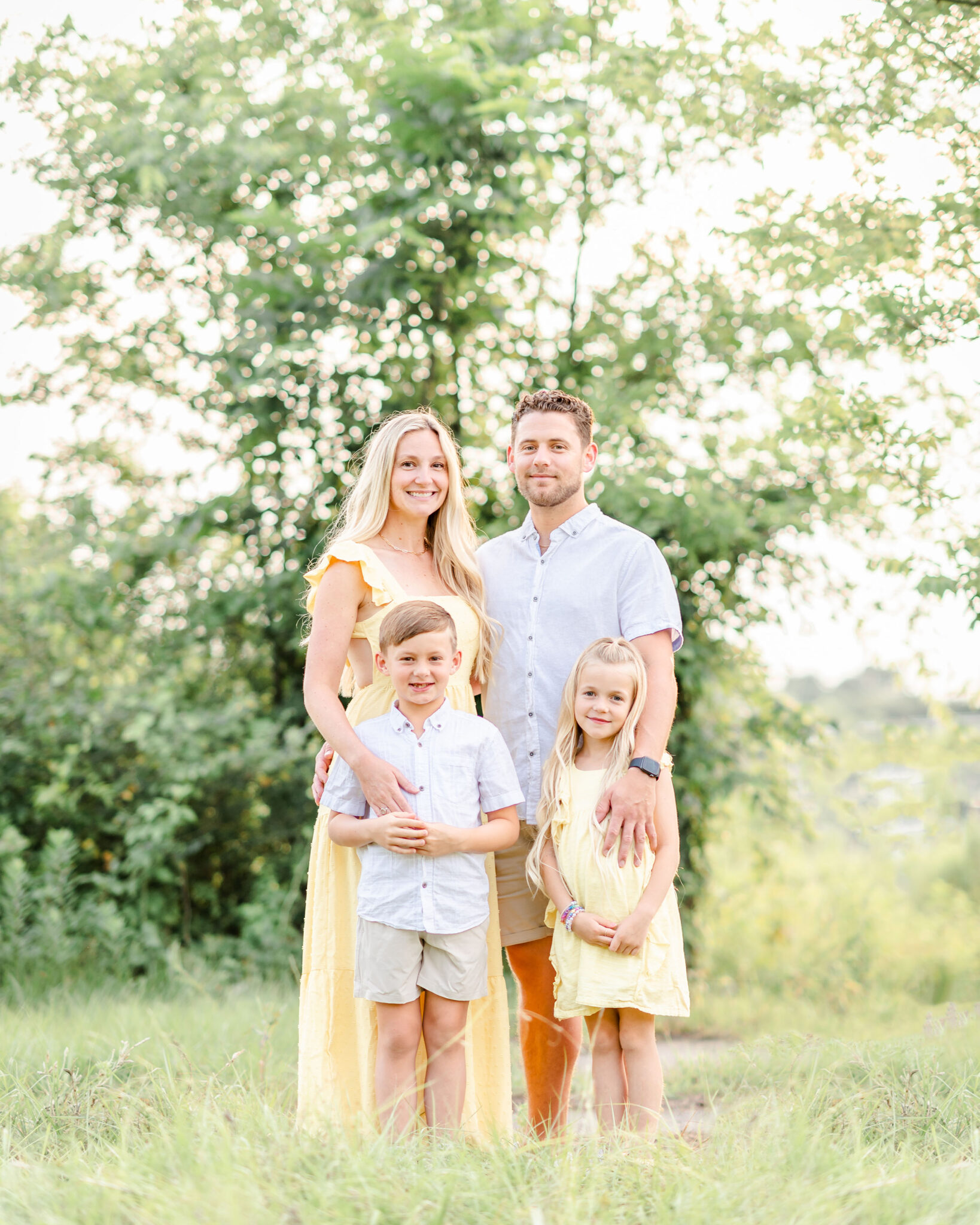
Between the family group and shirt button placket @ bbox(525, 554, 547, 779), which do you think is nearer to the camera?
the family group

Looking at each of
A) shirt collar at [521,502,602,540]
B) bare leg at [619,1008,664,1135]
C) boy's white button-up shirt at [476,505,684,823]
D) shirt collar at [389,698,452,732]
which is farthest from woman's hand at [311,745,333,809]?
bare leg at [619,1008,664,1135]

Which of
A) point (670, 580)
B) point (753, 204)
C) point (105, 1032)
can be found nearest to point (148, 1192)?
point (670, 580)

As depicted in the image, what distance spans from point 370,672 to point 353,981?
0.81 m

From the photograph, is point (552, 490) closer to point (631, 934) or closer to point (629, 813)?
point (629, 813)

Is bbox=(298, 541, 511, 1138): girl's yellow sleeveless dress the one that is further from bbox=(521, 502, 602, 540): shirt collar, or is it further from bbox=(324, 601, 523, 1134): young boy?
bbox=(521, 502, 602, 540): shirt collar

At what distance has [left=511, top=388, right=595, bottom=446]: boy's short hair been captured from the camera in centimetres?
289

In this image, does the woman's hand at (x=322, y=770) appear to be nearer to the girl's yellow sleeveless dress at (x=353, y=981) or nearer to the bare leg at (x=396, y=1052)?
the girl's yellow sleeveless dress at (x=353, y=981)

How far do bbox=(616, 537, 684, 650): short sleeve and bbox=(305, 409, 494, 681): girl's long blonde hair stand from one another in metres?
0.38

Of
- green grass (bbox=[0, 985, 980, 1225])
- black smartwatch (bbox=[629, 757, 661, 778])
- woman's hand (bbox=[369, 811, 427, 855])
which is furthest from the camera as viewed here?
black smartwatch (bbox=[629, 757, 661, 778])

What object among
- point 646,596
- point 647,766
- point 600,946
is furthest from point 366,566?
point 600,946

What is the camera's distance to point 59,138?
5.42 metres

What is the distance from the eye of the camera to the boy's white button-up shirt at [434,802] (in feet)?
8.22

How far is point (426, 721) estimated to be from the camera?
2627mm

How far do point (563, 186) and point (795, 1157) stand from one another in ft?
15.0
